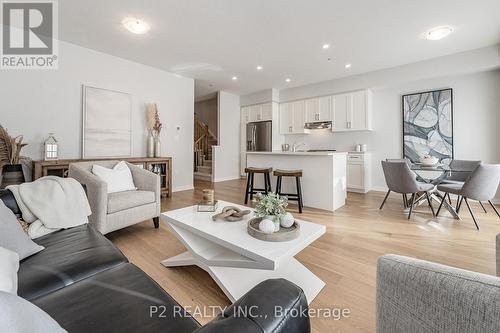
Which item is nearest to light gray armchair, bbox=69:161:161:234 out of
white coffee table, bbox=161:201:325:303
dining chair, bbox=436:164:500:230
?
white coffee table, bbox=161:201:325:303

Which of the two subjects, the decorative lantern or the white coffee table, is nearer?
the white coffee table

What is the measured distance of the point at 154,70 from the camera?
452cm

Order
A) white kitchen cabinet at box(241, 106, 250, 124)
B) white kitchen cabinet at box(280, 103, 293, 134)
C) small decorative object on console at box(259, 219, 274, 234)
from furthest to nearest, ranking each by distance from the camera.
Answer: white kitchen cabinet at box(241, 106, 250, 124), white kitchen cabinet at box(280, 103, 293, 134), small decorative object on console at box(259, 219, 274, 234)

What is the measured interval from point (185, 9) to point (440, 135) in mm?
4908

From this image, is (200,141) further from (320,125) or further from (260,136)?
(320,125)

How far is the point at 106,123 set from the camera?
3.91 metres

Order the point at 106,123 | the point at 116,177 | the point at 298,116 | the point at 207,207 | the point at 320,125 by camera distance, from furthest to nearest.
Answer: the point at 298,116 < the point at 320,125 < the point at 106,123 < the point at 116,177 < the point at 207,207

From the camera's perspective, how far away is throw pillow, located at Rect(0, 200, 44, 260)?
1.11 meters

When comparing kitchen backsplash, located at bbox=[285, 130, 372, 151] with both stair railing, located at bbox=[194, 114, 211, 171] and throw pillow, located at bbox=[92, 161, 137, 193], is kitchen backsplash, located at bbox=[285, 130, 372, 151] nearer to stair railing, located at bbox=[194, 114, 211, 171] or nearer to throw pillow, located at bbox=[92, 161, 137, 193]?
stair railing, located at bbox=[194, 114, 211, 171]

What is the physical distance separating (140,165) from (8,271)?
10.8 feet

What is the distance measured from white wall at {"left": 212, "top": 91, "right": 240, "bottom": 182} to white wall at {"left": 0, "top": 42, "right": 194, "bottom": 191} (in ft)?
5.09

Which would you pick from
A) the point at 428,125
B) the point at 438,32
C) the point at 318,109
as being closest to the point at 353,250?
the point at 438,32

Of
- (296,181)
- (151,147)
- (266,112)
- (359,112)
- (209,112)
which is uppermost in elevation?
(209,112)

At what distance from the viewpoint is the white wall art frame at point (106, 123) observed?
371 cm
